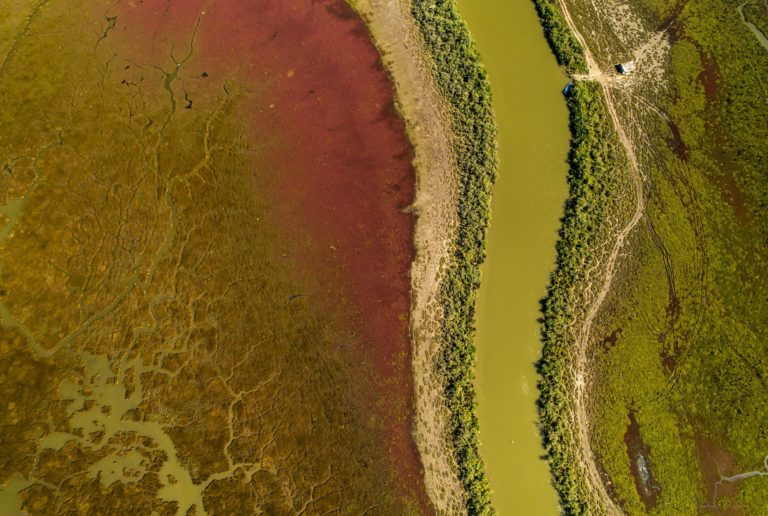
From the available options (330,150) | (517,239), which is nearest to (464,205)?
(517,239)

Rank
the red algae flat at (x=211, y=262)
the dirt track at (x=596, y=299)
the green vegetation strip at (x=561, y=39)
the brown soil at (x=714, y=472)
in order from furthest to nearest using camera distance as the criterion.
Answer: the green vegetation strip at (x=561, y=39) → the brown soil at (x=714, y=472) → the dirt track at (x=596, y=299) → the red algae flat at (x=211, y=262)

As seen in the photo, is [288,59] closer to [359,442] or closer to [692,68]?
[359,442]

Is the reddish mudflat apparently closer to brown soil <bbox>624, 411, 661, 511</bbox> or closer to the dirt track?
the dirt track

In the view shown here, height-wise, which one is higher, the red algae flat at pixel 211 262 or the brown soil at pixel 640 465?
the red algae flat at pixel 211 262

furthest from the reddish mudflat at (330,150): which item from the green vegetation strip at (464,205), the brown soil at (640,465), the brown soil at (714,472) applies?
the brown soil at (714,472)

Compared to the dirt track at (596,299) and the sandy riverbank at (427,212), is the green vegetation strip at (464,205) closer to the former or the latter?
the sandy riverbank at (427,212)

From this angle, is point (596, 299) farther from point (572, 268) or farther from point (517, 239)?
point (517, 239)
